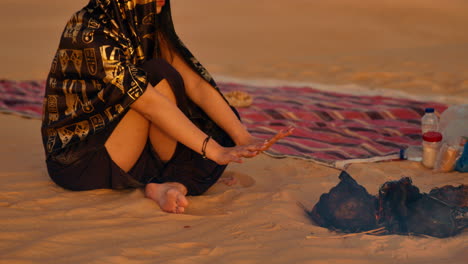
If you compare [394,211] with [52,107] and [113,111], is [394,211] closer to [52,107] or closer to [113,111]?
[113,111]

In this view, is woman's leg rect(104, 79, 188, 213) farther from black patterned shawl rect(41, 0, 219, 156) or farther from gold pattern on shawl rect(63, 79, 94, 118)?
gold pattern on shawl rect(63, 79, 94, 118)

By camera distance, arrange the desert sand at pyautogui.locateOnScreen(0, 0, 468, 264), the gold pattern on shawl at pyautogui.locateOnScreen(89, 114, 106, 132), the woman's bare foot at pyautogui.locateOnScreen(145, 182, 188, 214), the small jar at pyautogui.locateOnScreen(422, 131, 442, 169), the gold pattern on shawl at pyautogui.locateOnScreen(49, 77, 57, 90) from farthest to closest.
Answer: the small jar at pyautogui.locateOnScreen(422, 131, 442, 169)
the gold pattern on shawl at pyautogui.locateOnScreen(49, 77, 57, 90)
the gold pattern on shawl at pyautogui.locateOnScreen(89, 114, 106, 132)
the woman's bare foot at pyautogui.locateOnScreen(145, 182, 188, 214)
the desert sand at pyautogui.locateOnScreen(0, 0, 468, 264)

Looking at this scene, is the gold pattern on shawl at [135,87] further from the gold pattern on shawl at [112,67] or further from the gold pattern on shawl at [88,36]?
the gold pattern on shawl at [88,36]

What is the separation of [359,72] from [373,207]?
5904 millimetres

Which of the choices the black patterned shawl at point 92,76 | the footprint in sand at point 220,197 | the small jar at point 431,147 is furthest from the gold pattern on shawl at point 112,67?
the small jar at point 431,147

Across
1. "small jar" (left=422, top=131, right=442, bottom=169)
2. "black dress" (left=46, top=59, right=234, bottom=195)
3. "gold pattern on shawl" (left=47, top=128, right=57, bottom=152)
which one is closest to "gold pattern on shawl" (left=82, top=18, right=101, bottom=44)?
"black dress" (left=46, top=59, right=234, bottom=195)

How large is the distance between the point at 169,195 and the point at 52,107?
77 cm

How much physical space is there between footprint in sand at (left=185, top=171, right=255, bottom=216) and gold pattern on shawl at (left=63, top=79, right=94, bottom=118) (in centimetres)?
71

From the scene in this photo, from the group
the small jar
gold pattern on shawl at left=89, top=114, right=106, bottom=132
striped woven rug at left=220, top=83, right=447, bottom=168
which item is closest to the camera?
gold pattern on shawl at left=89, top=114, right=106, bottom=132

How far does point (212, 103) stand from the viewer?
351 centimetres

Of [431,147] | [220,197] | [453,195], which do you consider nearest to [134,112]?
[220,197]

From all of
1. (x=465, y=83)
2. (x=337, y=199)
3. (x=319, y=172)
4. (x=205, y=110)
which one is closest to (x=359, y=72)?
(x=465, y=83)

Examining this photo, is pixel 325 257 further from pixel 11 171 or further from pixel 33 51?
pixel 33 51

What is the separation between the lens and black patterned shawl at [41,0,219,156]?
10.1 ft
